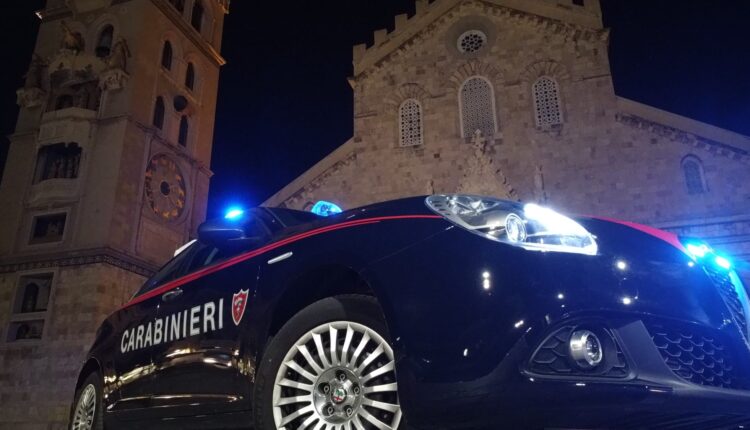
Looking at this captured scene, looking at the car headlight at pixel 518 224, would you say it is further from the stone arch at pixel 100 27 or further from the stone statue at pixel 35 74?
the stone statue at pixel 35 74

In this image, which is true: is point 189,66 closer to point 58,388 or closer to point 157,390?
point 58,388

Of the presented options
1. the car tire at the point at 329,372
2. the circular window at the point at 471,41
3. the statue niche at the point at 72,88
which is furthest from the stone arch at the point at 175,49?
the car tire at the point at 329,372

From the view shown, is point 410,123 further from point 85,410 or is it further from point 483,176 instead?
point 85,410

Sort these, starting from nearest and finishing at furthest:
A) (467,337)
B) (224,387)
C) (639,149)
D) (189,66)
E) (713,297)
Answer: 1. (467,337)
2. (713,297)
3. (224,387)
4. (639,149)
5. (189,66)

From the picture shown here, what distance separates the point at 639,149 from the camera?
1627 cm

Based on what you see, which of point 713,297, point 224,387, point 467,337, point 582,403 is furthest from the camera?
point 224,387

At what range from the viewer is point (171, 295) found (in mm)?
3875

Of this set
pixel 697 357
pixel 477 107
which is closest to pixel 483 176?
pixel 477 107

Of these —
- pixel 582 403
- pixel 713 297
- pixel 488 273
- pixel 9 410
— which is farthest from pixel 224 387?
pixel 9 410

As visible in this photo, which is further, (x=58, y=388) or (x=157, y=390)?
(x=58, y=388)

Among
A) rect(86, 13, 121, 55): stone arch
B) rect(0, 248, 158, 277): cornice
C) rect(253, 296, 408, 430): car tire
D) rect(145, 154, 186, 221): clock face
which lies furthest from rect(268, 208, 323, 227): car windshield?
rect(86, 13, 121, 55): stone arch

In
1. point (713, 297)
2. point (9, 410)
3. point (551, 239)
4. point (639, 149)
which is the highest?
point (639, 149)

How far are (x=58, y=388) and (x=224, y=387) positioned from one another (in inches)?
674

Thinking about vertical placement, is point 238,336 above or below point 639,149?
below
